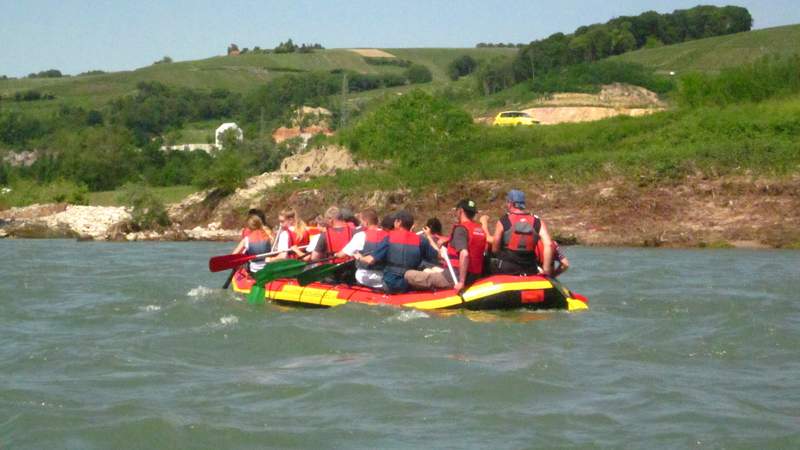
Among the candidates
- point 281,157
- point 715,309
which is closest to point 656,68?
point 281,157

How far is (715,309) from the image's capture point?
43.7 ft

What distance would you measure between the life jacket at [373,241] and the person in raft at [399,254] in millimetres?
53

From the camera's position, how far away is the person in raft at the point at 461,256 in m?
12.6

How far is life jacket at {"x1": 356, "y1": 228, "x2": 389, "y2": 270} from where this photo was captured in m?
13.3

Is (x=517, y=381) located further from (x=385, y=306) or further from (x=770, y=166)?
(x=770, y=166)

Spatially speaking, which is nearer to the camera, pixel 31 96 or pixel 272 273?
pixel 272 273

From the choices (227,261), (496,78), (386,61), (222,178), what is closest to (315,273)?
(227,261)

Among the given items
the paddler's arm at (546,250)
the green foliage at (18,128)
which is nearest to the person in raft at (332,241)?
the paddler's arm at (546,250)

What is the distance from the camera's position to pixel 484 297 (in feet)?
40.6

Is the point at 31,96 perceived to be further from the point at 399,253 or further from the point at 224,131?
the point at 399,253

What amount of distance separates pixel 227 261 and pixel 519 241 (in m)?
4.18

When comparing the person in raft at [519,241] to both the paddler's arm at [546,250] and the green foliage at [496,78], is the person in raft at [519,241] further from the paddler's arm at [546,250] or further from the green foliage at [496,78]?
the green foliage at [496,78]

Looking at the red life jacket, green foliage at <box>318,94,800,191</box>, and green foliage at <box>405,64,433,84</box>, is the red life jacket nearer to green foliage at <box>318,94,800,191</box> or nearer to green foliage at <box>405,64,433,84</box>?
green foliage at <box>318,94,800,191</box>

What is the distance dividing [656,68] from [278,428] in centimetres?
5968
